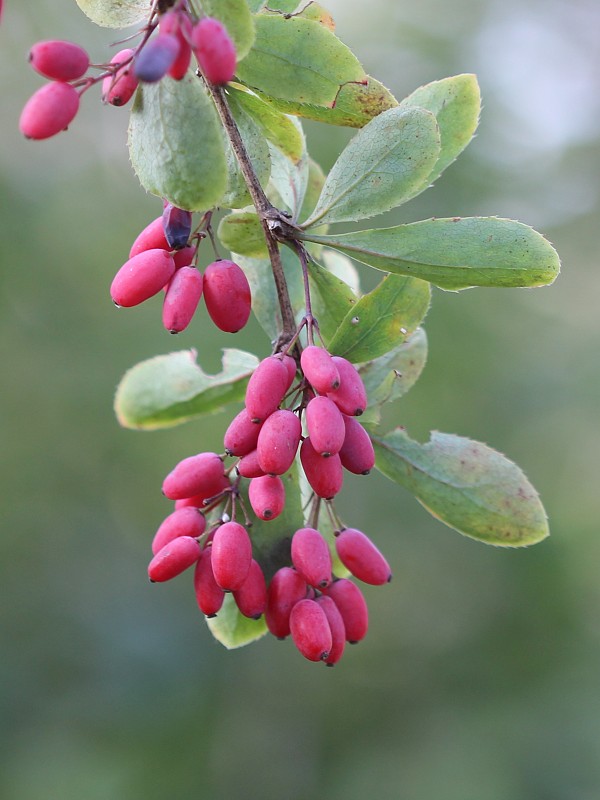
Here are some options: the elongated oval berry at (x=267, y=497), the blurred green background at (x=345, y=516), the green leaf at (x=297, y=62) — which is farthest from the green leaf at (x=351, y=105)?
the blurred green background at (x=345, y=516)

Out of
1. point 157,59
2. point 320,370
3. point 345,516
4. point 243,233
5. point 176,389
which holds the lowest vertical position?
point 345,516

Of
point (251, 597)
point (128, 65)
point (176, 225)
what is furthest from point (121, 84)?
point (251, 597)

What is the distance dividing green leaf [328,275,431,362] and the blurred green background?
3.13 meters

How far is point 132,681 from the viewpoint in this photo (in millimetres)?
5172

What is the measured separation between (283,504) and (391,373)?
24 cm

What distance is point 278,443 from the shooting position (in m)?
0.70

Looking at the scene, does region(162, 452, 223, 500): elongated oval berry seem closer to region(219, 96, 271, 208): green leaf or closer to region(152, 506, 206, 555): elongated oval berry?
region(152, 506, 206, 555): elongated oval berry

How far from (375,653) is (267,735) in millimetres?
950

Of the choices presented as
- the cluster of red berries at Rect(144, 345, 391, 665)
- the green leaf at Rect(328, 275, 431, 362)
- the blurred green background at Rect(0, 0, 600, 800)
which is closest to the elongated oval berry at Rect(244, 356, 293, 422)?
the cluster of red berries at Rect(144, 345, 391, 665)

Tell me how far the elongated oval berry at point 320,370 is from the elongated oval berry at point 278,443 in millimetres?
37

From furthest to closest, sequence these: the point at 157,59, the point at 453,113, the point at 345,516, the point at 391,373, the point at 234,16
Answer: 1. the point at 345,516
2. the point at 391,373
3. the point at 453,113
4. the point at 234,16
5. the point at 157,59

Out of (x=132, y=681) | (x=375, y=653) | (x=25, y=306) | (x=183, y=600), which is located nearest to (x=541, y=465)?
(x=375, y=653)

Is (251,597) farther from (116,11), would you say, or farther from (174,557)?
(116,11)

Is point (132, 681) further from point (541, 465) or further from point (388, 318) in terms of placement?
point (388, 318)
